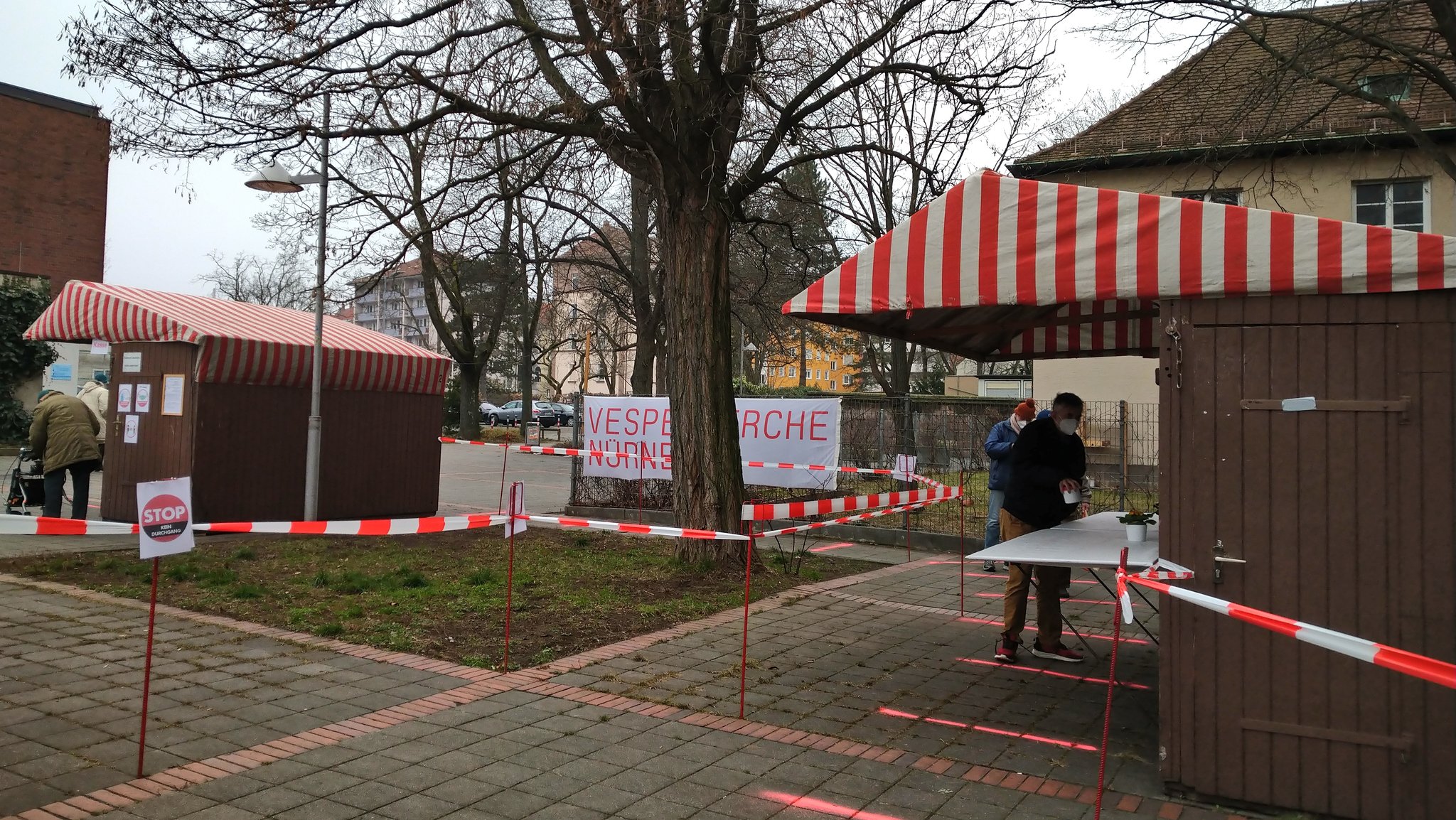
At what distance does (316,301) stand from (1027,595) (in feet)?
32.3

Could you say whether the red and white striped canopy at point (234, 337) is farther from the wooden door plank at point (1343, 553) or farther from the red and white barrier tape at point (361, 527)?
the wooden door plank at point (1343, 553)

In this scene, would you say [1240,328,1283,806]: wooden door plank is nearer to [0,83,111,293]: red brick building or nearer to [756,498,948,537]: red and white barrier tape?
[756,498,948,537]: red and white barrier tape

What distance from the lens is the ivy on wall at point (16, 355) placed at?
97.8ft

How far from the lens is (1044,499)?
7.55m

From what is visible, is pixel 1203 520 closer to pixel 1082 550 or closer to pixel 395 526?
pixel 1082 550

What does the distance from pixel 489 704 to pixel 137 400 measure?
10.1 m

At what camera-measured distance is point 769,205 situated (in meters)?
24.4

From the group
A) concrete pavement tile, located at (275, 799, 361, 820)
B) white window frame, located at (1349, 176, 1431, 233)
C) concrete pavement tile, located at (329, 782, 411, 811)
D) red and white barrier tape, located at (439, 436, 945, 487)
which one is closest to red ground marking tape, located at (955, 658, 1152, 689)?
concrete pavement tile, located at (329, 782, 411, 811)

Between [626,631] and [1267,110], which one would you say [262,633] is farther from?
[1267,110]

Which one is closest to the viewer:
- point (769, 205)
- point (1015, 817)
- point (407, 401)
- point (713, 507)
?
point (1015, 817)

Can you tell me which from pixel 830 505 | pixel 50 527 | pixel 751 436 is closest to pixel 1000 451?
pixel 830 505

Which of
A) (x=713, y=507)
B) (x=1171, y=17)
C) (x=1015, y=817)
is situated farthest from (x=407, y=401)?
(x=1015, y=817)

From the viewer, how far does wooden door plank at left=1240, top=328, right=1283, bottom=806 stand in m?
4.61

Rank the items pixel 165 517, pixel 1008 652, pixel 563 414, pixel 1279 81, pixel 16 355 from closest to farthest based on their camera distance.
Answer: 1. pixel 165 517
2. pixel 1008 652
3. pixel 1279 81
4. pixel 16 355
5. pixel 563 414
